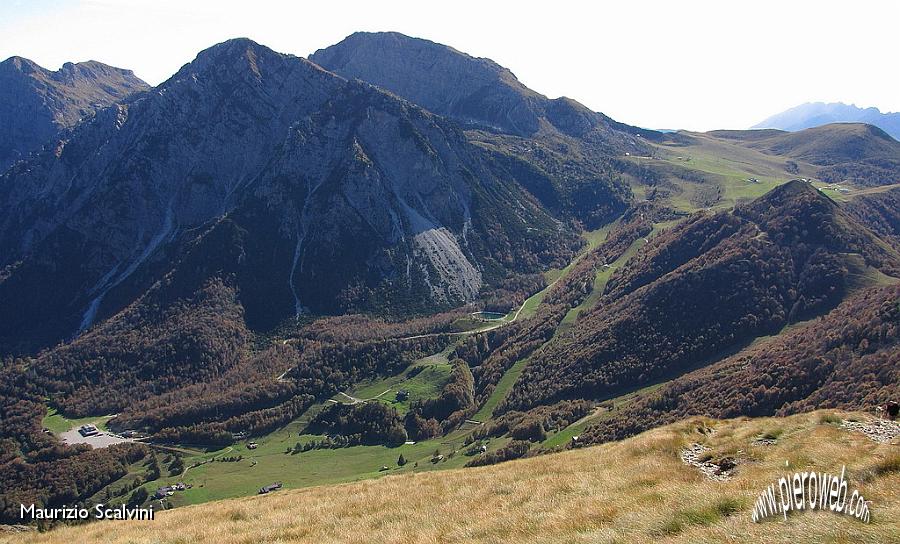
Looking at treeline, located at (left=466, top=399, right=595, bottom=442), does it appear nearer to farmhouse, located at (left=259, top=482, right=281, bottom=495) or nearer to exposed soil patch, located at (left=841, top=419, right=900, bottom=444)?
farmhouse, located at (left=259, top=482, right=281, bottom=495)

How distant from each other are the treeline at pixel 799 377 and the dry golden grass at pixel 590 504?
93418 millimetres

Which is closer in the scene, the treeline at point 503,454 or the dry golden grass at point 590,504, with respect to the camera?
the dry golden grass at point 590,504

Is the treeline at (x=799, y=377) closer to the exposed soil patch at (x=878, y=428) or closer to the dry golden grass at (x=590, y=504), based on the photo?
the exposed soil patch at (x=878, y=428)

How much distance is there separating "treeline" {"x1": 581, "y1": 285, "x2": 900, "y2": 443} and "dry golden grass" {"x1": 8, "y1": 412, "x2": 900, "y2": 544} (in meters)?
93.4

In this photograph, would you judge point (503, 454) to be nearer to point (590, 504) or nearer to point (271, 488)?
point (271, 488)

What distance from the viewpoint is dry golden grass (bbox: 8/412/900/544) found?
25594 mm

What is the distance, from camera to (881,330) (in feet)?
458

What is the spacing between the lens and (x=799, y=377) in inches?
5497

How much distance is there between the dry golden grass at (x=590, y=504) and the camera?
25594mm

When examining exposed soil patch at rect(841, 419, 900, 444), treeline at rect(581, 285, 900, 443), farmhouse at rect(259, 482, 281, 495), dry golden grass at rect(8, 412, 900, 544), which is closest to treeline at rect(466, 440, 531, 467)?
treeline at rect(581, 285, 900, 443)

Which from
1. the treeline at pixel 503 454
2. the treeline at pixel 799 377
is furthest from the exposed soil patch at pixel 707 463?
the treeline at pixel 503 454

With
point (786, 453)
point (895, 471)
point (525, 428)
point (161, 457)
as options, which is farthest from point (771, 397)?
point (161, 457)

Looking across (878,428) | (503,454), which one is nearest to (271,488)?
(503,454)

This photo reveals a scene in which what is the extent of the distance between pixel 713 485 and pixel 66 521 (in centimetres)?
6077
